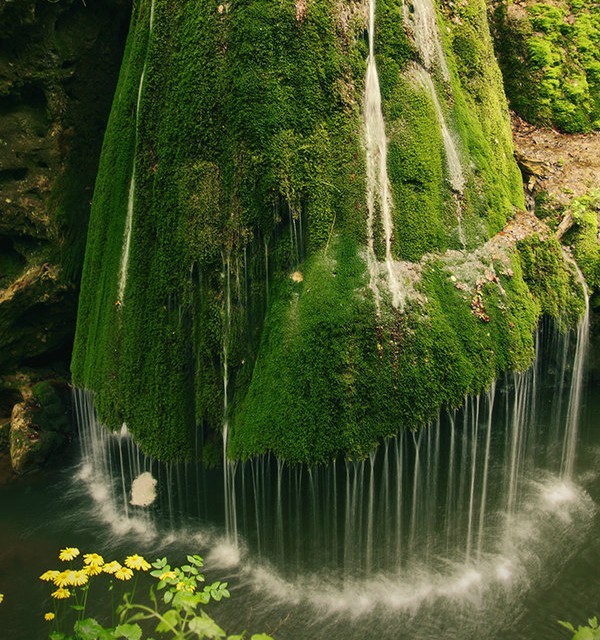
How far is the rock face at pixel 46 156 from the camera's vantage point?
7367 mm

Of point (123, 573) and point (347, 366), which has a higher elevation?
point (347, 366)

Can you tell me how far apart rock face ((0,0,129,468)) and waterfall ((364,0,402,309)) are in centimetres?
404

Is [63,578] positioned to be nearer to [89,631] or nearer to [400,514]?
[89,631]

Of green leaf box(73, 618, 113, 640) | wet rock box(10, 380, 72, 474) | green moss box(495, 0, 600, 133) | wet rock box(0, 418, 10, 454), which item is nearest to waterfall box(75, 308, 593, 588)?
wet rock box(10, 380, 72, 474)

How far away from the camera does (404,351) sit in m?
5.47

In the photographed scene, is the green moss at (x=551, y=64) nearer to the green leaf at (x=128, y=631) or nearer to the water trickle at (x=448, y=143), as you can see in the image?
the water trickle at (x=448, y=143)

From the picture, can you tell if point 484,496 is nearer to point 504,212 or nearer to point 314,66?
point 504,212

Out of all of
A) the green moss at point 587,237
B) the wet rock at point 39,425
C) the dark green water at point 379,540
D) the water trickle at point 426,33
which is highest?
the water trickle at point 426,33

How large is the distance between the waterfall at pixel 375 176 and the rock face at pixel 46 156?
4.04m

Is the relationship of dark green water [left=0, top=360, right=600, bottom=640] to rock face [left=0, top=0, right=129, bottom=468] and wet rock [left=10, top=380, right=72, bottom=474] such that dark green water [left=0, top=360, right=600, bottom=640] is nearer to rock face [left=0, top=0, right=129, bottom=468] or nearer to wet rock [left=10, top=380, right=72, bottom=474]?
wet rock [left=10, top=380, right=72, bottom=474]

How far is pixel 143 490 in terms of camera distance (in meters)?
7.20

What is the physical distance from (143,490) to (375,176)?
4944mm

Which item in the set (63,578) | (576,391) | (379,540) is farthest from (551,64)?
(63,578)

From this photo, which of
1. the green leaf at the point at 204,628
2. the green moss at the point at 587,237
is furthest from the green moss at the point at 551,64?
the green leaf at the point at 204,628
